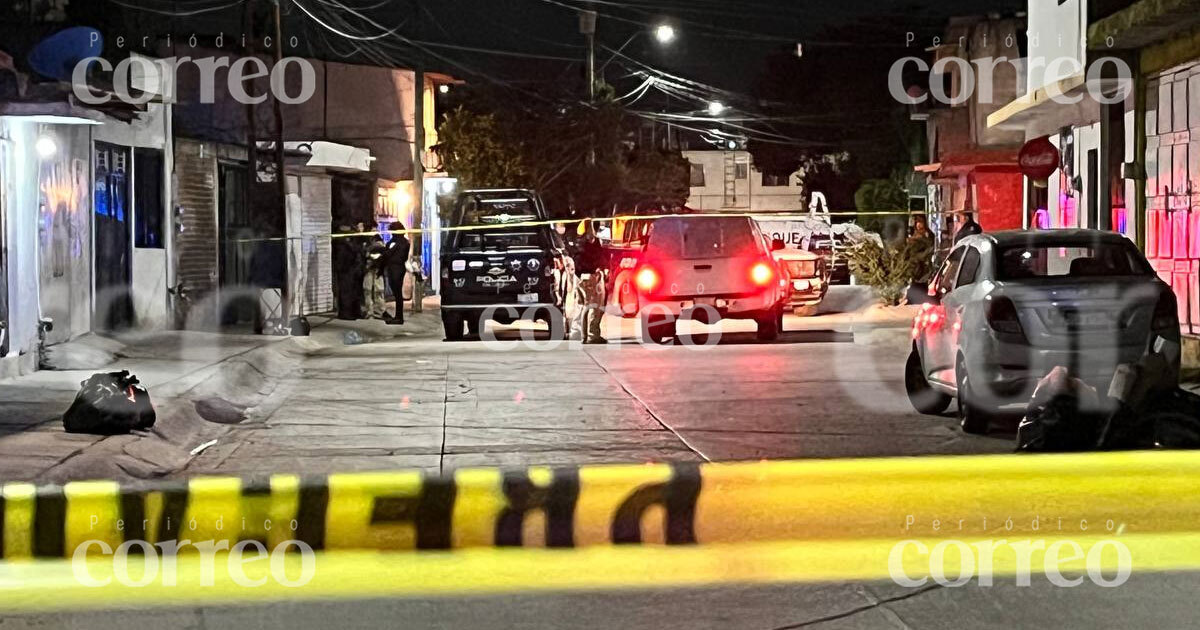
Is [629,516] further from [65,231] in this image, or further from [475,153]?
[475,153]

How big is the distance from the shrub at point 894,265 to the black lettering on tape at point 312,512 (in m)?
18.6

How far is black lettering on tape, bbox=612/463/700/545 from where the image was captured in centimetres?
743

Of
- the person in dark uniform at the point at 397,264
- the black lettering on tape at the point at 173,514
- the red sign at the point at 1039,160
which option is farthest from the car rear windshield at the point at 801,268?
the black lettering on tape at the point at 173,514

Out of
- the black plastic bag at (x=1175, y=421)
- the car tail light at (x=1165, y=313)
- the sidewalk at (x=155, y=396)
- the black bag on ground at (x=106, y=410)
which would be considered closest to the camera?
the black plastic bag at (x=1175, y=421)

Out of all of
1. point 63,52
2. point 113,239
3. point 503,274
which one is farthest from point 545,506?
point 503,274

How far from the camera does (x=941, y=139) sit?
→ 34.8 metres

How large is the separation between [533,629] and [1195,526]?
3916mm

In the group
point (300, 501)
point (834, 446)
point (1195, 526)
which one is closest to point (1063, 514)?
point (1195, 526)

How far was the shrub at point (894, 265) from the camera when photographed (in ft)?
81.7

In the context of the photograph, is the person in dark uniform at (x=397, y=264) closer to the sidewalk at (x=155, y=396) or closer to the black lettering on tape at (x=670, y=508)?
the sidewalk at (x=155, y=396)

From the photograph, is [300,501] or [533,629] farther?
[300,501]

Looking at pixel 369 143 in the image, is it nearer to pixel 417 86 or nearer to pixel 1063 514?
pixel 417 86

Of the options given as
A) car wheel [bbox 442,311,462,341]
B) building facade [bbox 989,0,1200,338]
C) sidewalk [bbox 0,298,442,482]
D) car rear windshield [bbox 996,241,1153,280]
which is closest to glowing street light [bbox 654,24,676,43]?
car wheel [bbox 442,311,462,341]

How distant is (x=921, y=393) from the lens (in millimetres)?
11797
